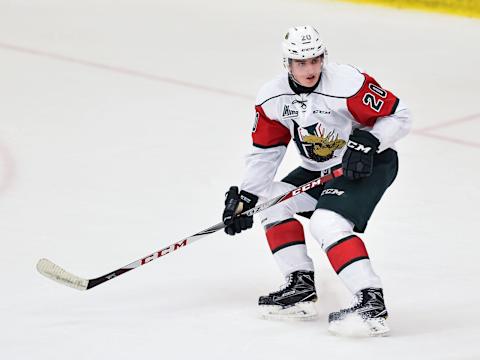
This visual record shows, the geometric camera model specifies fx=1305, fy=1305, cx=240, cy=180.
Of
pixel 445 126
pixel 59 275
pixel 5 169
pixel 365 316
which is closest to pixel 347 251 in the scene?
pixel 365 316

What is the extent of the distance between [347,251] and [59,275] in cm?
88

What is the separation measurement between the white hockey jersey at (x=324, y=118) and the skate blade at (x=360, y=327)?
460mm

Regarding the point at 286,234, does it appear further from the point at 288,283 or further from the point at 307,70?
the point at 307,70

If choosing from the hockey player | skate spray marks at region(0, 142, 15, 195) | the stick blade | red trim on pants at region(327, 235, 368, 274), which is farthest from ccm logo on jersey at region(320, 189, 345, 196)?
skate spray marks at region(0, 142, 15, 195)

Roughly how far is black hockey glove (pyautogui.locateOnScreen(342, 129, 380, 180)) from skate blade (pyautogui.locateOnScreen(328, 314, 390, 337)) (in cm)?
37

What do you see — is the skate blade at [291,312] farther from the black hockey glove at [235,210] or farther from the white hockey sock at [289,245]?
the black hockey glove at [235,210]

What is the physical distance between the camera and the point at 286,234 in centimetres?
368

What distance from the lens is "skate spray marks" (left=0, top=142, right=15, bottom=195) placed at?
191 inches

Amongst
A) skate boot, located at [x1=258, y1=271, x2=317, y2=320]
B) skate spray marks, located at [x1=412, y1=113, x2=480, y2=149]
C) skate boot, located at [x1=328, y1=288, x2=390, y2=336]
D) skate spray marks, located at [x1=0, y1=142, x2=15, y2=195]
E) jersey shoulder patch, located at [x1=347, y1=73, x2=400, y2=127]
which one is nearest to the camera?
skate boot, located at [x1=328, y1=288, x2=390, y2=336]

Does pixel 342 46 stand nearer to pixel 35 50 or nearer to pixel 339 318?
pixel 35 50

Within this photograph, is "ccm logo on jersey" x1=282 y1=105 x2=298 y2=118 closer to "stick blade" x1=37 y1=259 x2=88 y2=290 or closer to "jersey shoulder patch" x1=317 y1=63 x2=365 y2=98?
"jersey shoulder patch" x1=317 y1=63 x2=365 y2=98

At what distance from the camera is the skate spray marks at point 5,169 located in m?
4.84

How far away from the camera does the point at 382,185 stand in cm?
356

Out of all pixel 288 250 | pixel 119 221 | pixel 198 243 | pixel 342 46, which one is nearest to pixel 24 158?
pixel 119 221
